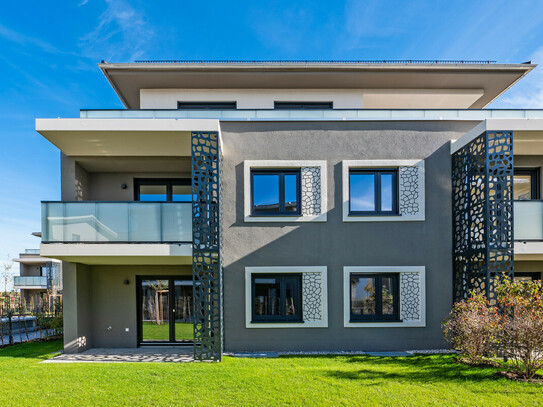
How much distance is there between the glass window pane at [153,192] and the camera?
11079 millimetres

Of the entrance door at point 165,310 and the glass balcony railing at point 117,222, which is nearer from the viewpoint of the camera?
the glass balcony railing at point 117,222

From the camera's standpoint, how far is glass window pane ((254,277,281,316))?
9461 millimetres

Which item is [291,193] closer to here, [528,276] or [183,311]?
[183,311]

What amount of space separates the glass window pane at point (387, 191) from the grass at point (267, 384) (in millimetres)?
4131

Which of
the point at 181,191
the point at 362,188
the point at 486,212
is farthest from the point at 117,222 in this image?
the point at 486,212

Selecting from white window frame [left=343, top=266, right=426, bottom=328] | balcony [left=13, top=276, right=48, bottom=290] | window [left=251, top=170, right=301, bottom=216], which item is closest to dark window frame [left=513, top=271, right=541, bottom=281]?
white window frame [left=343, top=266, right=426, bottom=328]

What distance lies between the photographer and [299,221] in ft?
31.1

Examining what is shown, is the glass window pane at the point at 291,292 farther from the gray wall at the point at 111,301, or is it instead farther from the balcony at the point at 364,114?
the balcony at the point at 364,114

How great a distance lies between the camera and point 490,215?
8320 mm

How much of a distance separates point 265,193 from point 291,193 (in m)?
0.77

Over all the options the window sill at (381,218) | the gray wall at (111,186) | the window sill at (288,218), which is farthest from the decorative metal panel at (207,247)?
the window sill at (381,218)

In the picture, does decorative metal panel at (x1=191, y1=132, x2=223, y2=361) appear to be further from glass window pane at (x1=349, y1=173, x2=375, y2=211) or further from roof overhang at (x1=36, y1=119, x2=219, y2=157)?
glass window pane at (x1=349, y1=173, x2=375, y2=211)

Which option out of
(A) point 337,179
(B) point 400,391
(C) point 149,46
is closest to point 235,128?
(A) point 337,179

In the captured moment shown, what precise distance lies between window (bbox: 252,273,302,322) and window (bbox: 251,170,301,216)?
191 cm
